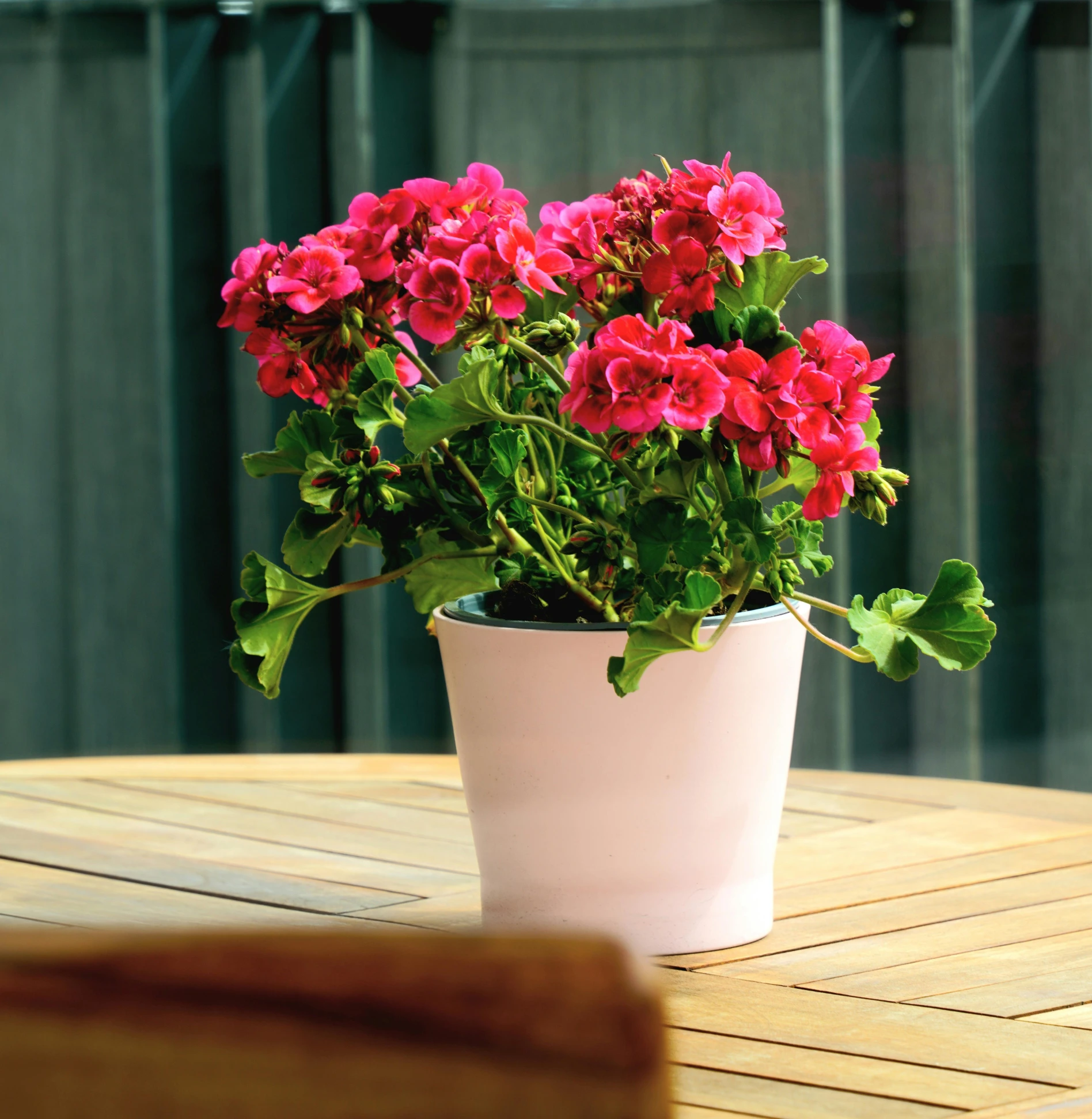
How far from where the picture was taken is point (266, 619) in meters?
0.86

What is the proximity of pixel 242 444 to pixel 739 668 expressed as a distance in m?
1.91

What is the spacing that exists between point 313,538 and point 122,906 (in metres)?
0.24

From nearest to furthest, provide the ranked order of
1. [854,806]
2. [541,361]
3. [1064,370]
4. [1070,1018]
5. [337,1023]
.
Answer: [337,1023] < [1070,1018] < [541,361] < [854,806] < [1064,370]

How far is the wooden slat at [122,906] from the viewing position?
2.74 feet

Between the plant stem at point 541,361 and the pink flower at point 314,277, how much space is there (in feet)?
0.29

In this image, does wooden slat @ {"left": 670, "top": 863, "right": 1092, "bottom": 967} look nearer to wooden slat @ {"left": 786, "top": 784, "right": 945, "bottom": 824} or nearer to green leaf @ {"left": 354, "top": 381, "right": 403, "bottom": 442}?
wooden slat @ {"left": 786, "top": 784, "right": 945, "bottom": 824}

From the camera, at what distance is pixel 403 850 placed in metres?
1.01

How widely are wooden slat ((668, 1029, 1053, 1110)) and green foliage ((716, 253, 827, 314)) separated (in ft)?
1.20

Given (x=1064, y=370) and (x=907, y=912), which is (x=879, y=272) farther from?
(x=907, y=912)

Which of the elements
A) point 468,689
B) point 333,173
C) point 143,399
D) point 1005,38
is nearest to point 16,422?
point 143,399

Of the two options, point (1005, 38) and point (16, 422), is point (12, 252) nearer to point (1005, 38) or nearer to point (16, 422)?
point (16, 422)

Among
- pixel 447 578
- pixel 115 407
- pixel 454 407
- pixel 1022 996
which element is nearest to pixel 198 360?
pixel 115 407

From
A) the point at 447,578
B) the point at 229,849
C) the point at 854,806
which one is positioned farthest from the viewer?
the point at 854,806

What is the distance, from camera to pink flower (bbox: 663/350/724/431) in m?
0.70
